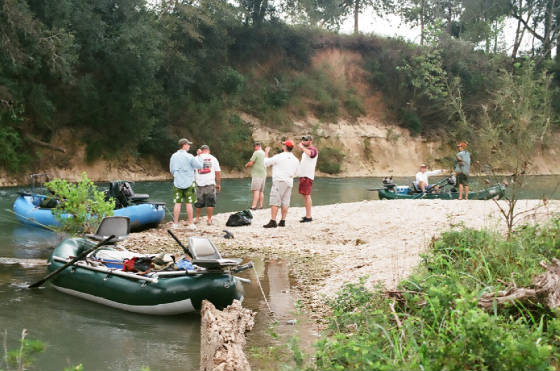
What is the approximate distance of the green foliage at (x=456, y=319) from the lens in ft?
12.8

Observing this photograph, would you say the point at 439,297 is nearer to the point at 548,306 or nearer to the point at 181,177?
the point at 548,306

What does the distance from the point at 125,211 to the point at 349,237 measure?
4.54 metres

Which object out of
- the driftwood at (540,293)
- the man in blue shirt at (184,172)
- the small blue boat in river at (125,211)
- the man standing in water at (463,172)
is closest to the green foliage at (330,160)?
the man standing in water at (463,172)

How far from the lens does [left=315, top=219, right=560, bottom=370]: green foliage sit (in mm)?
3912

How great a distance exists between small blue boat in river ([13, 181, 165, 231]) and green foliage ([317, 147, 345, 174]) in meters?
21.6

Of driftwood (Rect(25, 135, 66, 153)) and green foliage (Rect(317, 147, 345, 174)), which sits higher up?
driftwood (Rect(25, 135, 66, 153))

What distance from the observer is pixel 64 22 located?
24109mm

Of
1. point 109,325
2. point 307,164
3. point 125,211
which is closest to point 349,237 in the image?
point 307,164

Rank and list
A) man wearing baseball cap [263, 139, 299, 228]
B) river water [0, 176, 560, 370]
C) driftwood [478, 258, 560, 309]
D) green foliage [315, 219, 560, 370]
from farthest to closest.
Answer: man wearing baseball cap [263, 139, 299, 228], river water [0, 176, 560, 370], driftwood [478, 258, 560, 309], green foliage [315, 219, 560, 370]

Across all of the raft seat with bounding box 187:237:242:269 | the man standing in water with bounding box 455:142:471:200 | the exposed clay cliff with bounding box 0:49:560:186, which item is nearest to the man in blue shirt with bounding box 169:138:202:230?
the raft seat with bounding box 187:237:242:269

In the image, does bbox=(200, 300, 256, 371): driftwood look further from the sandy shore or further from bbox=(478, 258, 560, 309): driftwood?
bbox=(478, 258, 560, 309): driftwood

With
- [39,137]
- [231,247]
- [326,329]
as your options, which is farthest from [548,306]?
[39,137]

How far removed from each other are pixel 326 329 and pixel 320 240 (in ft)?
18.9

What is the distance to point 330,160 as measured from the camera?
3472 cm
